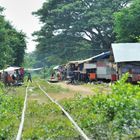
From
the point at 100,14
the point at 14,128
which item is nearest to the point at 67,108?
the point at 14,128

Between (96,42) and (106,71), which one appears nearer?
(106,71)

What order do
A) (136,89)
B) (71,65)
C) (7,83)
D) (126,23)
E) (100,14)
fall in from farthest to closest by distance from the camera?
(100,14), (71,65), (126,23), (7,83), (136,89)

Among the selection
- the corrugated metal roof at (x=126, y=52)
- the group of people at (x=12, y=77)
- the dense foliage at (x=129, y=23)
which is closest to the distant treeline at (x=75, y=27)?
the dense foliage at (x=129, y=23)

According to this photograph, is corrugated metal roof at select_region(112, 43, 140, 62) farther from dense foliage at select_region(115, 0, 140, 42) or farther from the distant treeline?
the distant treeline

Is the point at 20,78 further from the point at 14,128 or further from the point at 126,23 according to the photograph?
the point at 14,128

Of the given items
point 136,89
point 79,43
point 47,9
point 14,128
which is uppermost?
point 47,9

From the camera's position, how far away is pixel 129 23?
51469mm

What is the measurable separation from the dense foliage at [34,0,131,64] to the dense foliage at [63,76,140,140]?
53542 mm

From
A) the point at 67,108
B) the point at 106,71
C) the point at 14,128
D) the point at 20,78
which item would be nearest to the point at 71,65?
the point at 20,78

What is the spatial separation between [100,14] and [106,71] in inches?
816

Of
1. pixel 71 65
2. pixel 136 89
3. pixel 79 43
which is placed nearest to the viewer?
pixel 136 89

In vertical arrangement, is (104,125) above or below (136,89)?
below

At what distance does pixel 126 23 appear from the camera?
51781mm

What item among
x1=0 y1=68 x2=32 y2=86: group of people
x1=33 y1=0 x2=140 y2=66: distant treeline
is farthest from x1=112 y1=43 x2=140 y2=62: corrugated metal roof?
x1=33 y1=0 x2=140 y2=66: distant treeline
